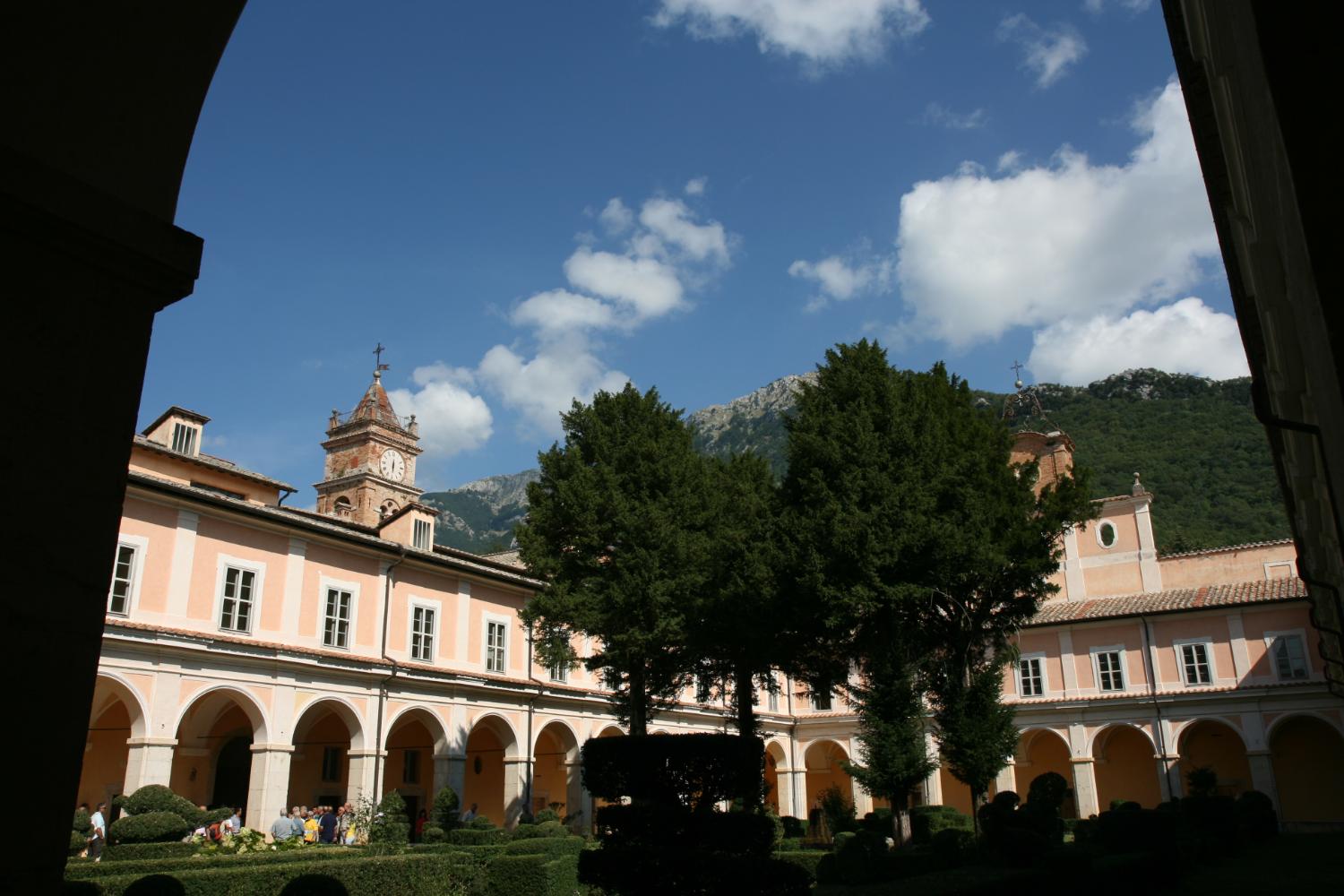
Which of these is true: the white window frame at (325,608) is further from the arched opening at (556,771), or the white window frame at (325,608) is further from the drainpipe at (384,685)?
the arched opening at (556,771)

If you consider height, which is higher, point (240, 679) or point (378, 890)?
point (240, 679)

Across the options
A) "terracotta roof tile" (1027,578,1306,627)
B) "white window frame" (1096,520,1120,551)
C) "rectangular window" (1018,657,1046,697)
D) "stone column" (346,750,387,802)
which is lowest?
"stone column" (346,750,387,802)

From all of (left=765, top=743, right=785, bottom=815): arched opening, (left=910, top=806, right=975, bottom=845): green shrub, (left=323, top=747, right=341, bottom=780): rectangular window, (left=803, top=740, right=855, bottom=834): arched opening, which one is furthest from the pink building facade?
(left=910, top=806, right=975, bottom=845): green shrub

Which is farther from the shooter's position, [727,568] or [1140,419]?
[1140,419]

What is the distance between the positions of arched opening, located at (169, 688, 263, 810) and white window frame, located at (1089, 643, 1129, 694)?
101 ft

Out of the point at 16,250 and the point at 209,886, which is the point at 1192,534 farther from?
the point at 16,250

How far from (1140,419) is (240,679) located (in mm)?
73719

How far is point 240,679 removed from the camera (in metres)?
25.2

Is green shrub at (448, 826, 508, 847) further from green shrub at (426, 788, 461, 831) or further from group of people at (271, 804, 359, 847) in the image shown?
group of people at (271, 804, 359, 847)

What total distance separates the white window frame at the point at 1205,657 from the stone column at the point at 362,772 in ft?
95.8

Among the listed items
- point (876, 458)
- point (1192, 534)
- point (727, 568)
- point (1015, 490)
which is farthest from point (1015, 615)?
point (1192, 534)

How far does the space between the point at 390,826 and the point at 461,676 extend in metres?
8.12

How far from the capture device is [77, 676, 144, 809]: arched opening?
25.8 metres

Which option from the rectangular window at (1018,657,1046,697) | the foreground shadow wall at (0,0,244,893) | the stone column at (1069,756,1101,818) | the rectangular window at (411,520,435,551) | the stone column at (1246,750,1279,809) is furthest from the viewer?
the rectangular window at (1018,657,1046,697)
